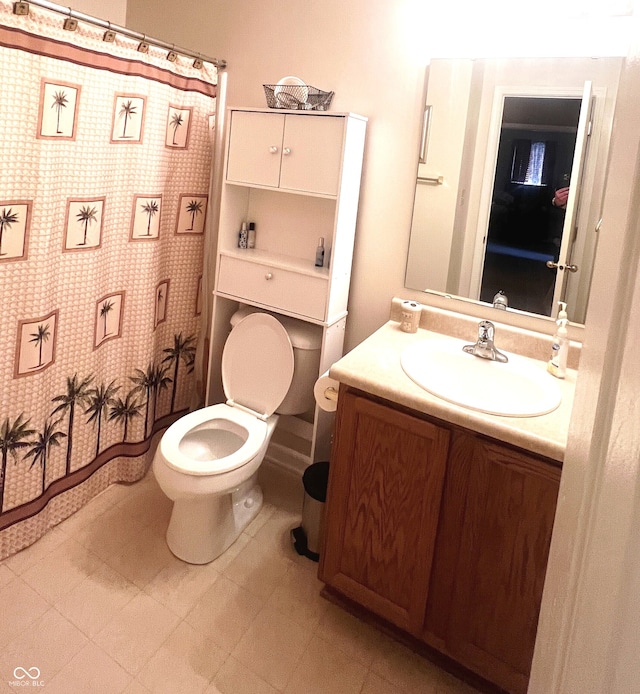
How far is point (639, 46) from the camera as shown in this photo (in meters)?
0.46

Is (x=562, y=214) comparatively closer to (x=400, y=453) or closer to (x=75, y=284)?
(x=400, y=453)

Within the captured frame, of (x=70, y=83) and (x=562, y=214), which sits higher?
(x=70, y=83)

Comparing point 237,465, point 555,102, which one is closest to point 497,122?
point 555,102

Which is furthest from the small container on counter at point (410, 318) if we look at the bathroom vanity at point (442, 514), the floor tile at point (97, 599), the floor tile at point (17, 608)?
the floor tile at point (17, 608)

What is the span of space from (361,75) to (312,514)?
165 cm

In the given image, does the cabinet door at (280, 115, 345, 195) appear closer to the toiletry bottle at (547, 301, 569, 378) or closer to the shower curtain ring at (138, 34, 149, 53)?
the shower curtain ring at (138, 34, 149, 53)

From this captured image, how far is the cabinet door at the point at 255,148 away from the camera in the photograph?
2.04 m

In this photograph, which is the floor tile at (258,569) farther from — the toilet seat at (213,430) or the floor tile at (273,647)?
the toilet seat at (213,430)

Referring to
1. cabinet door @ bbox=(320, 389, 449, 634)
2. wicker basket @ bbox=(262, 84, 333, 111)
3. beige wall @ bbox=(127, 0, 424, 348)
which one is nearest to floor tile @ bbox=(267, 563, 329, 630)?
cabinet door @ bbox=(320, 389, 449, 634)

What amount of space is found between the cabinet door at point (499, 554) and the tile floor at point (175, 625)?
24cm

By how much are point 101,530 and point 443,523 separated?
1.33 m

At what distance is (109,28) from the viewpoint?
179 centimetres

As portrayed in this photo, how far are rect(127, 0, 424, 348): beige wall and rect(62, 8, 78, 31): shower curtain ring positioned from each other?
30.4 inches

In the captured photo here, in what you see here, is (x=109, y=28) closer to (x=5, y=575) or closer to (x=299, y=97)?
(x=299, y=97)
